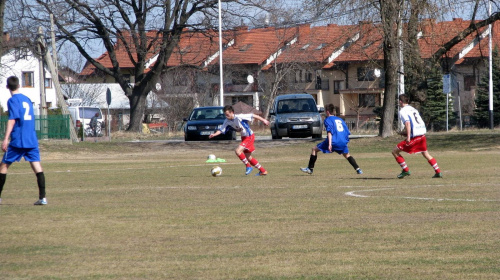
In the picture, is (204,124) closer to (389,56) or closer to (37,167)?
(389,56)

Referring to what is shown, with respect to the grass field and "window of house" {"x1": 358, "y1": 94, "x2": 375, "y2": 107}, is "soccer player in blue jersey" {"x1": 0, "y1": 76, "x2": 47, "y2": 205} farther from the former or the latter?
"window of house" {"x1": 358, "y1": 94, "x2": 375, "y2": 107}

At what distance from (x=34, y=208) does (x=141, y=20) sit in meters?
39.6

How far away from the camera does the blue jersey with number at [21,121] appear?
11875mm

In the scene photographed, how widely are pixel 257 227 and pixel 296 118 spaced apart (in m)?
26.3

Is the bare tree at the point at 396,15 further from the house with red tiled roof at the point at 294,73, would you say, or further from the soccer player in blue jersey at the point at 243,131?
the house with red tiled roof at the point at 294,73

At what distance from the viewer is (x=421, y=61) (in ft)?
107

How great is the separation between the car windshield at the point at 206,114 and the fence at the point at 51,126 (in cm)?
561

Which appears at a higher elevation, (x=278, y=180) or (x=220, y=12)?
(x=220, y=12)

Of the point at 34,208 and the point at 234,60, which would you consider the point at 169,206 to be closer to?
the point at 34,208

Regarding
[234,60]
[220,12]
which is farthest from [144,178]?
[234,60]

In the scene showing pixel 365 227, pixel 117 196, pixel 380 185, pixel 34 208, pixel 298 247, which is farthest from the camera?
pixel 380 185

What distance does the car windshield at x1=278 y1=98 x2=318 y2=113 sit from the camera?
36.6m

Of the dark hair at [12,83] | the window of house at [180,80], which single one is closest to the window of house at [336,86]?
the window of house at [180,80]

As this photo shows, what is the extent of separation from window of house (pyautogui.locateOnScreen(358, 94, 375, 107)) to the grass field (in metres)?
64.3
